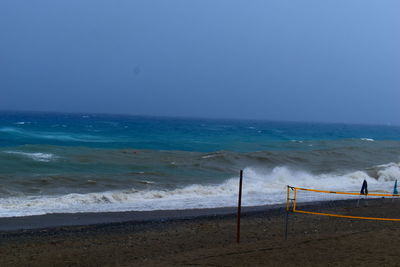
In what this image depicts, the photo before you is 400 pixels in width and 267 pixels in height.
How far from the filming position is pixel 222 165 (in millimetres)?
31094

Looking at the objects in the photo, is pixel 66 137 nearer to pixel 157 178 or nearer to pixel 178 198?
pixel 157 178

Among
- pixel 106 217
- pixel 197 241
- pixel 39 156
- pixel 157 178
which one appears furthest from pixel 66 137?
pixel 197 241

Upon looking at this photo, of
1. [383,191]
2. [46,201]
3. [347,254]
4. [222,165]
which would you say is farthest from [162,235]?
[222,165]

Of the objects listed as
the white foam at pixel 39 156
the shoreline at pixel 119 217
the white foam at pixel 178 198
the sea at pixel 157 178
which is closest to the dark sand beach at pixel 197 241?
the shoreline at pixel 119 217

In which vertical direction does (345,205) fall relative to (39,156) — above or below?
above

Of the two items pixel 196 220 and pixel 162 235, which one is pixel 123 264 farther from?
pixel 196 220

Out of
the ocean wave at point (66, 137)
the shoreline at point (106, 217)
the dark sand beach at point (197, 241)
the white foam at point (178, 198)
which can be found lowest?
the ocean wave at point (66, 137)

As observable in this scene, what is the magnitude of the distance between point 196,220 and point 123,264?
512cm

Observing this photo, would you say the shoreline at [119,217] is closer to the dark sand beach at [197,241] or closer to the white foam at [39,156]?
the dark sand beach at [197,241]

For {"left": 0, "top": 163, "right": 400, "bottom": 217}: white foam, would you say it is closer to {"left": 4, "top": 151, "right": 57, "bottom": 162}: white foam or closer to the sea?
the sea

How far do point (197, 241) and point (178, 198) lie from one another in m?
7.95

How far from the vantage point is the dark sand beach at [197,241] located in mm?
9305

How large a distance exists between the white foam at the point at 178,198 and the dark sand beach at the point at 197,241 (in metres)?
1.53

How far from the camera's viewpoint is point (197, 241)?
1143 centimetres
